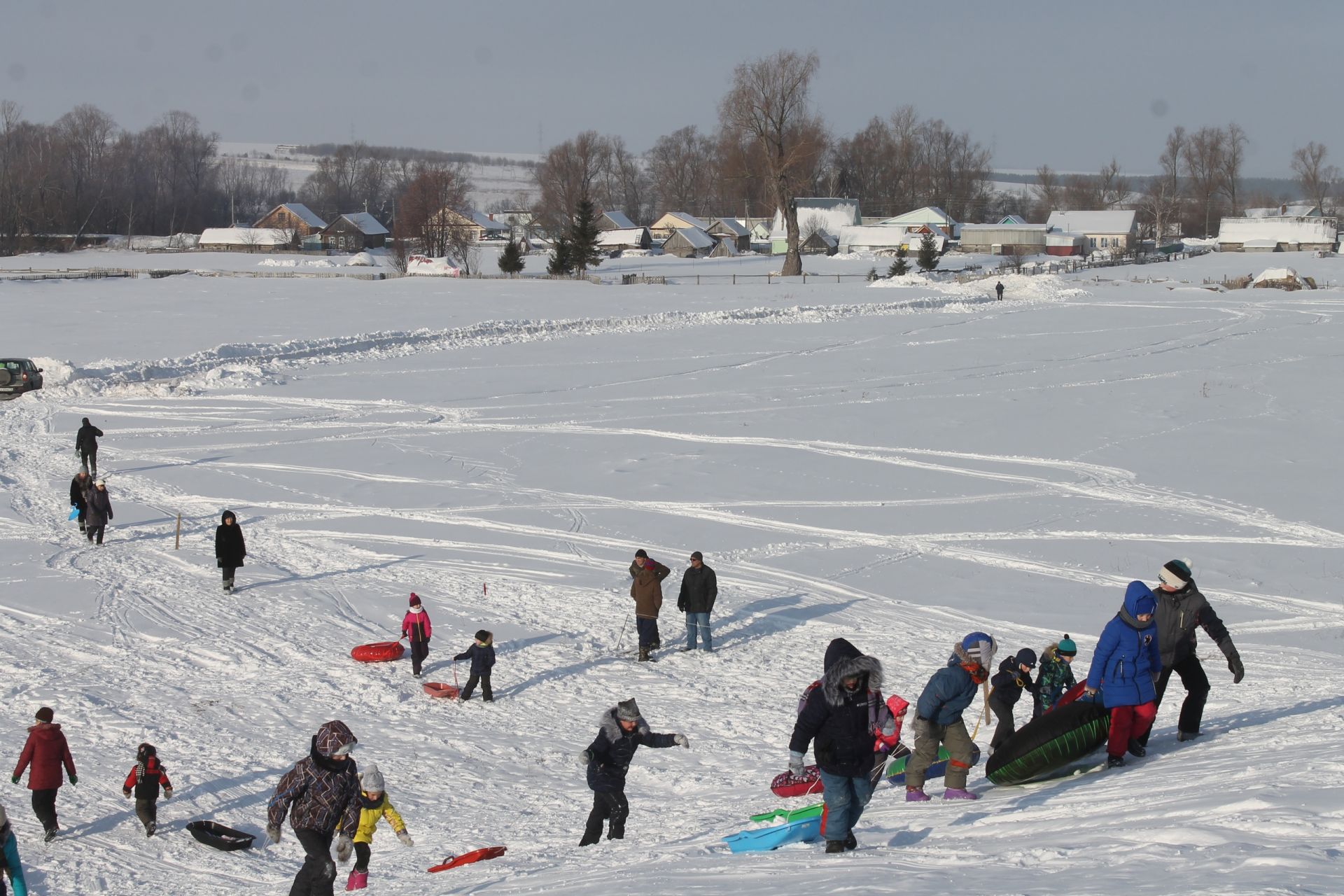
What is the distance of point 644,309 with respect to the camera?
50.1 metres

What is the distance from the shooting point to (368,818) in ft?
22.3

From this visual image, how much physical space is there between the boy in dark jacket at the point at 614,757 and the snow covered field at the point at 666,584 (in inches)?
11.9

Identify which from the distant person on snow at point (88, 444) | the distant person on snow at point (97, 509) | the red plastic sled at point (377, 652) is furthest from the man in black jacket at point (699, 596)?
the distant person on snow at point (88, 444)

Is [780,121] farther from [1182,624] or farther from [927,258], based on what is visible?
[1182,624]

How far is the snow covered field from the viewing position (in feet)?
23.0

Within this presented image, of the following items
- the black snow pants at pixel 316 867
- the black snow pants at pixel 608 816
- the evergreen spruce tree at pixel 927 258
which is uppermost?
the evergreen spruce tree at pixel 927 258

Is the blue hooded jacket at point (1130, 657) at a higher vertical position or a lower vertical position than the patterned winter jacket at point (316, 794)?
higher

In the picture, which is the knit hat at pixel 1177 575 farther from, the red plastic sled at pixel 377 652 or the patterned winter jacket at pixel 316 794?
the red plastic sled at pixel 377 652

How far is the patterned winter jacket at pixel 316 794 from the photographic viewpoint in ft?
20.5

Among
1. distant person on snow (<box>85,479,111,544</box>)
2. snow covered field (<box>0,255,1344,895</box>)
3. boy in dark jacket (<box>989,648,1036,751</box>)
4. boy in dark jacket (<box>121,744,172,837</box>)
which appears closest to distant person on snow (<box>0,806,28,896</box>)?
snow covered field (<box>0,255,1344,895</box>)

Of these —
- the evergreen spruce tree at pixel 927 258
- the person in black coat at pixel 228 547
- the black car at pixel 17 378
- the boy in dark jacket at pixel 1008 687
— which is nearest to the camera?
the boy in dark jacket at pixel 1008 687

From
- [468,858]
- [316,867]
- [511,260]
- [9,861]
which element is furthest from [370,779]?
[511,260]

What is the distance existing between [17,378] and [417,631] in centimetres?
2181

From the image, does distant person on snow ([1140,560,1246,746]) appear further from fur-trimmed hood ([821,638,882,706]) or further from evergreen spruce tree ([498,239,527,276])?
evergreen spruce tree ([498,239,527,276])
